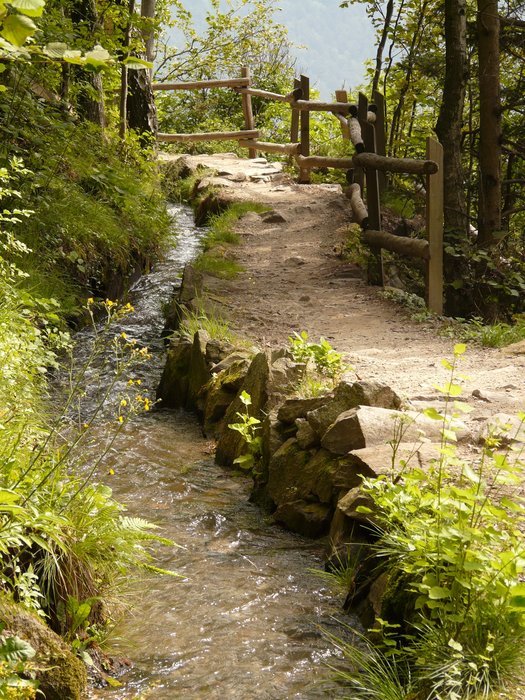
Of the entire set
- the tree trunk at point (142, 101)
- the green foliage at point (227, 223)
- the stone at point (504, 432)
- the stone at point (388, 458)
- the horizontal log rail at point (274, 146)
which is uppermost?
the tree trunk at point (142, 101)

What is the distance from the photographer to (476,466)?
3723mm

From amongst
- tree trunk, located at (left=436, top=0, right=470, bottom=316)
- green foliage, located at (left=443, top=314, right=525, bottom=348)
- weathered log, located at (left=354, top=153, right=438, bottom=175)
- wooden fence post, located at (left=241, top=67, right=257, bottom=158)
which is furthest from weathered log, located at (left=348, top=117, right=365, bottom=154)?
wooden fence post, located at (left=241, top=67, right=257, bottom=158)

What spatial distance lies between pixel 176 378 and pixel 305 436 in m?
2.48

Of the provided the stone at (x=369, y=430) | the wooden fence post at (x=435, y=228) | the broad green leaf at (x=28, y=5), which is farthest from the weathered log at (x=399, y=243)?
the broad green leaf at (x=28, y=5)

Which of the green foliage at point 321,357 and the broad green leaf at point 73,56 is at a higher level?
the broad green leaf at point 73,56

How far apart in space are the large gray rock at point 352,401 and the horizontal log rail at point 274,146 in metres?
10.8

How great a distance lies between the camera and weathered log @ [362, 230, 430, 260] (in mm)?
8109

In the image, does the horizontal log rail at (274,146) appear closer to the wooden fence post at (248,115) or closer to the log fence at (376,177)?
the log fence at (376,177)

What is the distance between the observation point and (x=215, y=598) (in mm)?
3596

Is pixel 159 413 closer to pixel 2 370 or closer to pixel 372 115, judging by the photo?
pixel 2 370

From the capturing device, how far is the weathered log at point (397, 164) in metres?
7.78

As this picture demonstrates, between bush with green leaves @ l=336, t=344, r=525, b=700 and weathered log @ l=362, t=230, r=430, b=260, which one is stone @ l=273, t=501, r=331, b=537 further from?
weathered log @ l=362, t=230, r=430, b=260

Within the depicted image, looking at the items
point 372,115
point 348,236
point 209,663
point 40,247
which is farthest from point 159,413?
point 372,115

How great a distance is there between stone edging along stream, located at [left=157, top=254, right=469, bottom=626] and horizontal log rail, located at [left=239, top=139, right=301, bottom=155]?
905 cm
